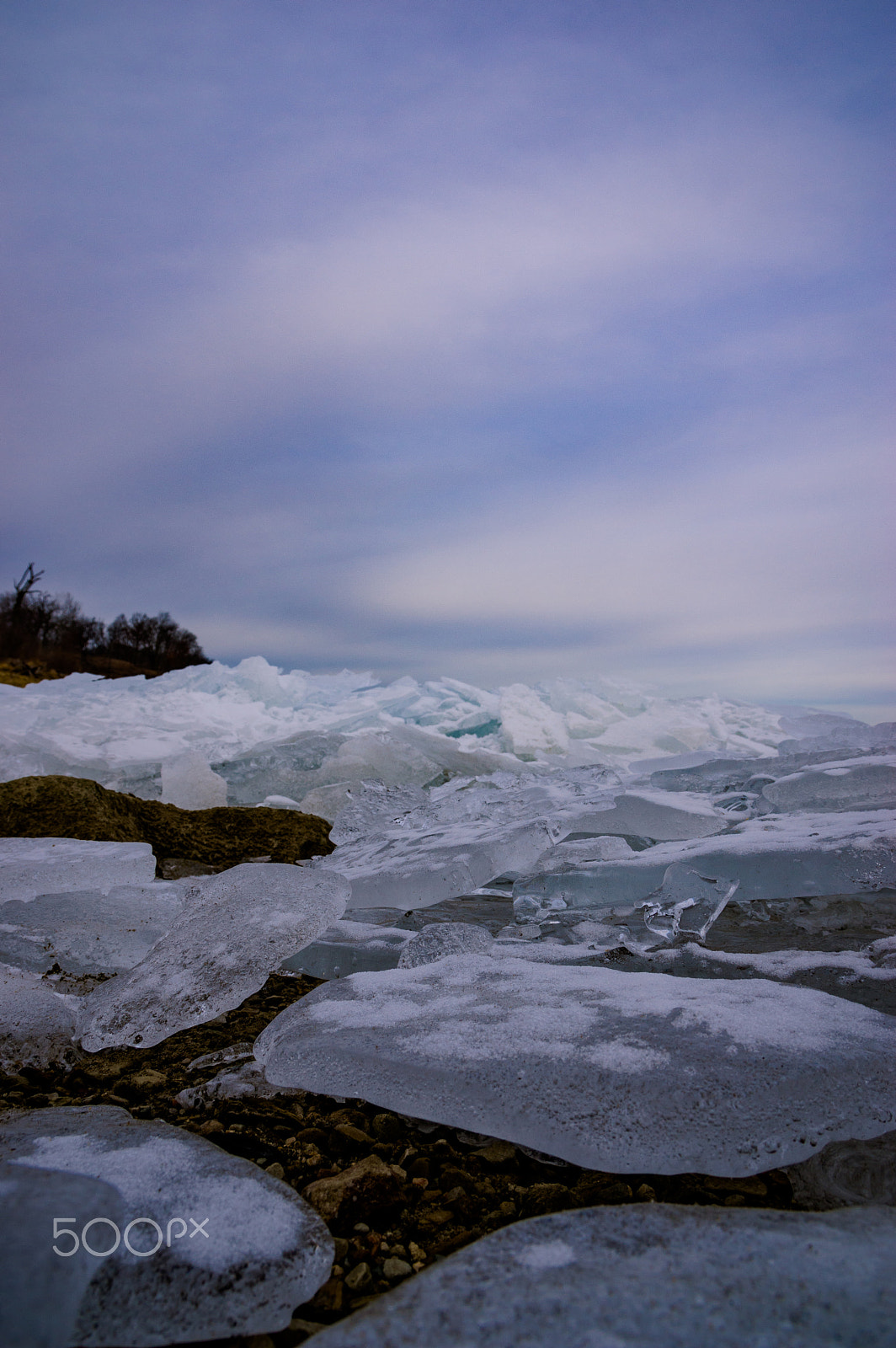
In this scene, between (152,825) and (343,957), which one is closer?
(343,957)

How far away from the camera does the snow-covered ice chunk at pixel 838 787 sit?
367cm

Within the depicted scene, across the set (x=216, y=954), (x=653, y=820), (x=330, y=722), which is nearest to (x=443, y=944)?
(x=216, y=954)

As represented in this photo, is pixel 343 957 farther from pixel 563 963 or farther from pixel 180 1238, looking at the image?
pixel 180 1238

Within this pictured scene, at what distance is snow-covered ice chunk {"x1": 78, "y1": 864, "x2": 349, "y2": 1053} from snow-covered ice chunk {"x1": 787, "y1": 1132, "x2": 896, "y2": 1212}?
1340 millimetres

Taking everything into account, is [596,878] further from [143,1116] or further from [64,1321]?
[64,1321]

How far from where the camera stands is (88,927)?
263 cm

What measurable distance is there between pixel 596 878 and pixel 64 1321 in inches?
95.4

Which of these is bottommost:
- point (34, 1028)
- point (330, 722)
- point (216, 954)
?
point (34, 1028)

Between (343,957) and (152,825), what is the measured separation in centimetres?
275

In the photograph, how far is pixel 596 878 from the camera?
2998 mm

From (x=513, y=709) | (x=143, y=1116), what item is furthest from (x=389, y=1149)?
(x=513, y=709)

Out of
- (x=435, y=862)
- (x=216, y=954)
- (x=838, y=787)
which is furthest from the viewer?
(x=838, y=787)

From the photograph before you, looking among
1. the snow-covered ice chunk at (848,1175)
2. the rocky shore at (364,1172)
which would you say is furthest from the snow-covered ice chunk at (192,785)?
the snow-covered ice chunk at (848,1175)

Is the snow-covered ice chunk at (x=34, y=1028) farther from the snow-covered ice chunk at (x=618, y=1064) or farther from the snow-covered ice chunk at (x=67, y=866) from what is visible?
the snow-covered ice chunk at (x=67, y=866)
